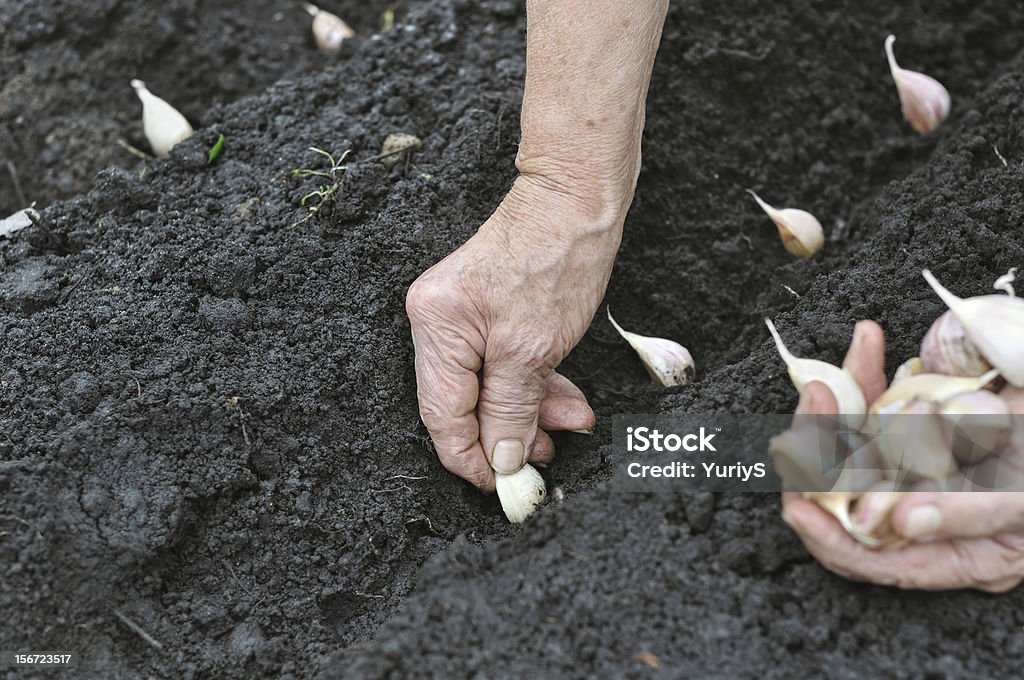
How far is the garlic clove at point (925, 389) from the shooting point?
135 centimetres

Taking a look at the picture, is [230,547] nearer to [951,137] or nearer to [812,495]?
[812,495]

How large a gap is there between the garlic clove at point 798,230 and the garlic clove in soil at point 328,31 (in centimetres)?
134

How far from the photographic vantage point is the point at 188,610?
5.33 feet

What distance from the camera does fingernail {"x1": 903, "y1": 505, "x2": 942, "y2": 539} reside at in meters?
1.23

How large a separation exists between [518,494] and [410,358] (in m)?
0.34

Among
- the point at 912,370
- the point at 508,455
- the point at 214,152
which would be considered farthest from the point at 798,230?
the point at 214,152

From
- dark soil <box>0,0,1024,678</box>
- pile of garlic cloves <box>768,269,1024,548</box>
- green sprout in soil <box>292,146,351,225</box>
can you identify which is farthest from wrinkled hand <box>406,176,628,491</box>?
pile of garlic cloves <box>768,269,1024,548</box>

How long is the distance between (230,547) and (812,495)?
983 millimetres

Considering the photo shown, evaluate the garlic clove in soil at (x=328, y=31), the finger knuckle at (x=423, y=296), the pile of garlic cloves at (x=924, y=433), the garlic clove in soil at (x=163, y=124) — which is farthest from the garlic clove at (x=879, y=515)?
the garlic clove in soil at (x=328, y=31)

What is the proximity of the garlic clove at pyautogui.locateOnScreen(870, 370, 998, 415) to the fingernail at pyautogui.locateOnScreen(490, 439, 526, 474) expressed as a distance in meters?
0.63

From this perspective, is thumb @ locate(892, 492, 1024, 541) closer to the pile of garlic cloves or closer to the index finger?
the pile of garlic cloves

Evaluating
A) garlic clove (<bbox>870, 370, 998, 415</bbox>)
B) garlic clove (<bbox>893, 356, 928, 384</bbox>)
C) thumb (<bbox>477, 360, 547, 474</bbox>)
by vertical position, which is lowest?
thumb (<bbox>477, 360, 547, 474</bbox>)

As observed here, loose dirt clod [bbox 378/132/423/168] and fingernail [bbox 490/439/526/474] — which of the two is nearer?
fingernail [bbox 490/439/526/474]

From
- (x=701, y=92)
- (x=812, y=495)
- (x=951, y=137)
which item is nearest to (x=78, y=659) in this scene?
(x=812, y=495)
